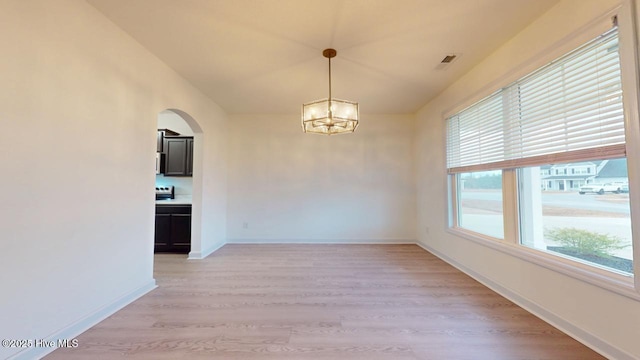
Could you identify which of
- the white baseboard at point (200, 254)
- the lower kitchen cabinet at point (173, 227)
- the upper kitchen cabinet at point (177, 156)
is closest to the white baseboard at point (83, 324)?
the white baseboard at point (200, 254)

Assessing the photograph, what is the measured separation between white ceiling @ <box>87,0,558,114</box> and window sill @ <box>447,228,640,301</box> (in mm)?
2108

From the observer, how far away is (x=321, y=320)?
83.4 inches

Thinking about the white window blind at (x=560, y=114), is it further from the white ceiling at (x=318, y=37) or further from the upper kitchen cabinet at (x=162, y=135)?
the upper kitchen cabinet at (x=162, y=135)

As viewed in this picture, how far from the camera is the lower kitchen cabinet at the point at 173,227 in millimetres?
4102

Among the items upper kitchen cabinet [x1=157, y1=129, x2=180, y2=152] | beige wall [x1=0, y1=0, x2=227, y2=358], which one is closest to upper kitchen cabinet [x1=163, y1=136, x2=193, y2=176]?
upper kitchen cabinet [x1=157, y1=129, x2=180, y2=152]

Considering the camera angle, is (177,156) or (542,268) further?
(177,156)

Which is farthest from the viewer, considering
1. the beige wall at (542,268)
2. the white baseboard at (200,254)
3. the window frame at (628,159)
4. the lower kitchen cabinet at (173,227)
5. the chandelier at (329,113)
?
the lower kitchen cabinet at (173,227)

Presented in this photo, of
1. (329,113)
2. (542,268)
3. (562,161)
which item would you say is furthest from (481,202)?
(329,113)

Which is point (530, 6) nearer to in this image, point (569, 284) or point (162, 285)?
point (569, 284)

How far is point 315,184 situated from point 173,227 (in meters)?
2.66

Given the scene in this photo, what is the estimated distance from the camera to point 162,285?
9.36ft

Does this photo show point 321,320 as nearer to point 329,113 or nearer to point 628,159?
point 329,113

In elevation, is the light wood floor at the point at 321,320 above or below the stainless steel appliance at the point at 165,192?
below

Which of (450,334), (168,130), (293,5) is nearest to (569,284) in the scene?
(450,334)
